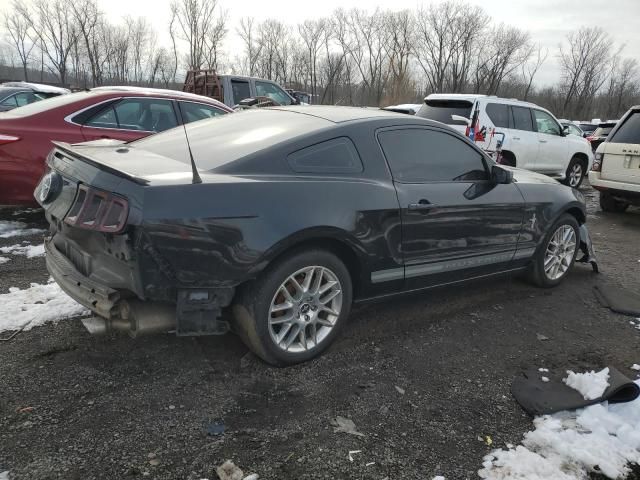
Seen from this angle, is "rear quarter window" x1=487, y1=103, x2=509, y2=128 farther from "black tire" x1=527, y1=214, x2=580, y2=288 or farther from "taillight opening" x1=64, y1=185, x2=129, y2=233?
"taillight opening" x1=64, y1=185, x2=129, y2=233

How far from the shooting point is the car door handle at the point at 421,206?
3.42 meters

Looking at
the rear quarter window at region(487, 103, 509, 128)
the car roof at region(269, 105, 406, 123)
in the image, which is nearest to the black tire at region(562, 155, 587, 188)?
the rear quarter window at region(487, 103, 509, 128)

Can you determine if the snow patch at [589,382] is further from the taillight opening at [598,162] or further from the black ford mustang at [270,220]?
the taillight opening at [598,162]

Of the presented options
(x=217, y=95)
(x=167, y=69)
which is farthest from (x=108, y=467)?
(x=167, y=69)

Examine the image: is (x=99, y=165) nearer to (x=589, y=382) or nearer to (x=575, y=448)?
(x=575, y=448)

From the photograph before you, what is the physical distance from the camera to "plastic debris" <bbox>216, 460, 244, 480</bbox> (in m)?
2.19

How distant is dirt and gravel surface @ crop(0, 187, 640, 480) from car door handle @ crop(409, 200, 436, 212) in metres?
0.76

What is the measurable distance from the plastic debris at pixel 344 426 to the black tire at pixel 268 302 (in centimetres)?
55

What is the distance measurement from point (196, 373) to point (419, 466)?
140 cm

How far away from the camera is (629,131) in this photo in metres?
8.32

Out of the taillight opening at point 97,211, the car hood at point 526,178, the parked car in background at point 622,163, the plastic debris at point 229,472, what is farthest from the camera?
the parked car in background at point 622,163

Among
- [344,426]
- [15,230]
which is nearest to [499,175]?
[344,426]

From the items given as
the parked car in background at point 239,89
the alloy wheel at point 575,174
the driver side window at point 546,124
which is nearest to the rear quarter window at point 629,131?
the driver side window at point 546,124

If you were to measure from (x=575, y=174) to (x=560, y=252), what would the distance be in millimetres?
8287
